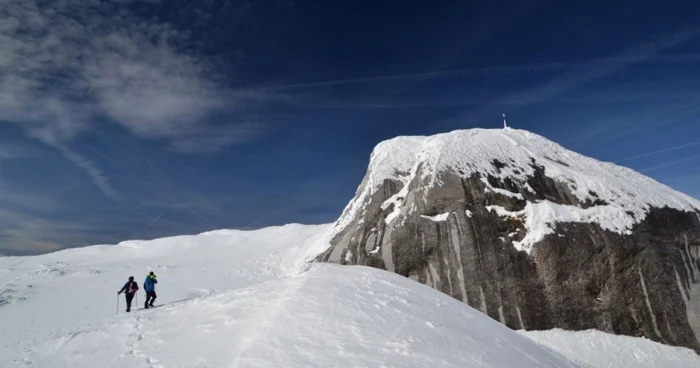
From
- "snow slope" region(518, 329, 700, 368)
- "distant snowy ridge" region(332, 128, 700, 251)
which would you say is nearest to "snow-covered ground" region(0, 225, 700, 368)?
"snow slope" region(518, 329, 700, 368)

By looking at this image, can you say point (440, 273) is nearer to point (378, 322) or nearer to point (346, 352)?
point (378, 322)

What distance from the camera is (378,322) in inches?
442

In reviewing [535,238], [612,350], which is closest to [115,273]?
[535,238]

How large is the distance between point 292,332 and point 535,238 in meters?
17.4

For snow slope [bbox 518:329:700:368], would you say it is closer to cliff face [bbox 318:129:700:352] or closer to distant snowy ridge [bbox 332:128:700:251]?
cliff face [bbox 318:129:700:352]

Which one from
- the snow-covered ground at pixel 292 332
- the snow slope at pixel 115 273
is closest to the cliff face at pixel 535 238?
the snow-covered ground at pixel 292 332

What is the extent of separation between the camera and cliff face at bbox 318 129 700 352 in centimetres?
2062

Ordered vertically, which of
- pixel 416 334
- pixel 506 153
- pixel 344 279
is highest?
pixel 506 153

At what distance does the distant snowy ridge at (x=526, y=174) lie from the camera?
23.1 metres

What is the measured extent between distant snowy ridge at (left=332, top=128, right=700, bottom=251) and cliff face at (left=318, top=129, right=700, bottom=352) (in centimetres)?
9

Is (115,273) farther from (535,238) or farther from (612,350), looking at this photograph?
(612,350)

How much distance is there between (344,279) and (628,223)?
17.9 metres

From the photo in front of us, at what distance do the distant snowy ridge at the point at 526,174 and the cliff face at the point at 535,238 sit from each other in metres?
0.09

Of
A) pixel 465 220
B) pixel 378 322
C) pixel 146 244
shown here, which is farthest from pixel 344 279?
pixel 146 244
